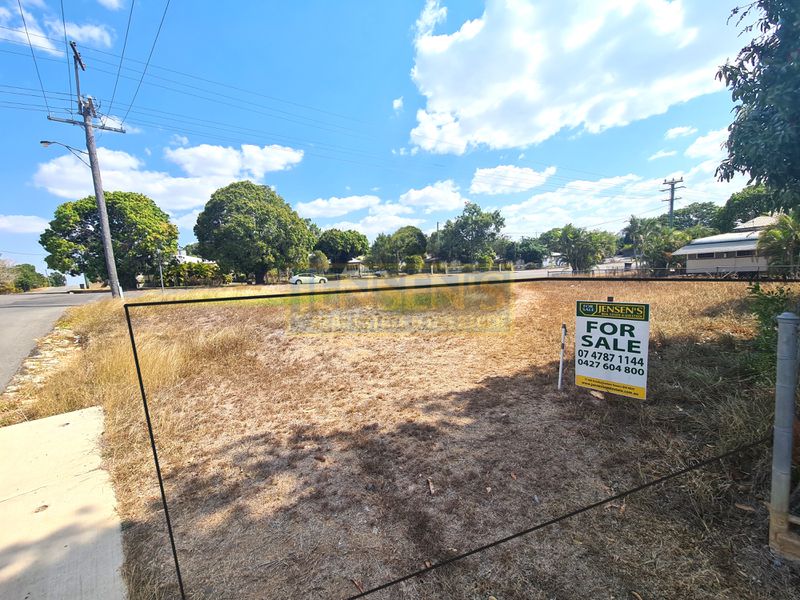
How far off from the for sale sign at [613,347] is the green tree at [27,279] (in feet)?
178

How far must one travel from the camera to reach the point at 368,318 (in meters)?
10.3

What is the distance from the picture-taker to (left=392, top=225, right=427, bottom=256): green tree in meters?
48.3

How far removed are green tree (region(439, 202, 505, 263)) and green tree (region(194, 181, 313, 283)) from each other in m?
25.9

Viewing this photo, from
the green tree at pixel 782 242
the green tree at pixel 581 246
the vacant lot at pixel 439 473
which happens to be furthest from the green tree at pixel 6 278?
the green tree at pixel 581 246

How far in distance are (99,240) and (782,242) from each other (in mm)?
41115

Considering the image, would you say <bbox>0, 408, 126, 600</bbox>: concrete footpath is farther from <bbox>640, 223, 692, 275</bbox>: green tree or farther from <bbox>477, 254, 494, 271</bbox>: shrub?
<bbox>477, 254, 494, 271</bbox>: shrub

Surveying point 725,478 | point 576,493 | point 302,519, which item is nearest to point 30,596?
point 302,519

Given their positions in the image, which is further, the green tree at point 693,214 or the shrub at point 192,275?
the green tree at point 693,214

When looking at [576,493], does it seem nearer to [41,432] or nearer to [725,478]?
[725,478]

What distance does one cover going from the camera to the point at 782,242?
1028 centimetres

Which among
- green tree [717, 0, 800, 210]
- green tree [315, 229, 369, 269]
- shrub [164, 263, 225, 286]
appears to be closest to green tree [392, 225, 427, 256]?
green tree [315, 229, 369, 269]

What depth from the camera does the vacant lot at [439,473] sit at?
193 centimetres

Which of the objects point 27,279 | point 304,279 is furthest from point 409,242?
point 27,279

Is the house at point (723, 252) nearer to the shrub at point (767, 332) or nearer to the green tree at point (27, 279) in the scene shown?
the shrub at point (767, 332)
